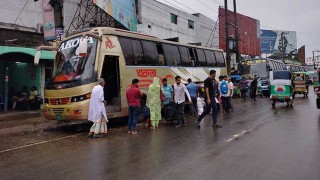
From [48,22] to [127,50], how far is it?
25.2 feet

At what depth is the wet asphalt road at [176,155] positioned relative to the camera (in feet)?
20.1

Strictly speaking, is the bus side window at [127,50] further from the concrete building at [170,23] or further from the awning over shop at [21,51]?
the concrete building at [170,23]

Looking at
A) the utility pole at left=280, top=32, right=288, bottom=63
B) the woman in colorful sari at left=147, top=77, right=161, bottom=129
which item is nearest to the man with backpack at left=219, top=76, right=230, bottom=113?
the woman in colorful sari at left=147, top=77, right=161, bottom=129

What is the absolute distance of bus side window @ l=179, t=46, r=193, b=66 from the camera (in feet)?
57.8

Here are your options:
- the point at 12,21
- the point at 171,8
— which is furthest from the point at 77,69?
the point at 171,8

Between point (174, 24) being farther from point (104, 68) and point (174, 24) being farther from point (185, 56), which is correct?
point (104, 68)

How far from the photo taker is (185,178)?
5.77 meters

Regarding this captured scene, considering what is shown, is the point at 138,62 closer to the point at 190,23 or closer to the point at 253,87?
the point at 253,87

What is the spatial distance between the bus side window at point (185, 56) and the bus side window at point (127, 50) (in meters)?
4.45

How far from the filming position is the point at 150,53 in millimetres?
14945

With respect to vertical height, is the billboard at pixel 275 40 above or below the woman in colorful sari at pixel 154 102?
above

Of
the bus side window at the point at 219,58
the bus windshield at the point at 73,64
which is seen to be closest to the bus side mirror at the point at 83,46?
the bus windshield at the point at 73,64

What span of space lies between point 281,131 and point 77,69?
686 centimetres

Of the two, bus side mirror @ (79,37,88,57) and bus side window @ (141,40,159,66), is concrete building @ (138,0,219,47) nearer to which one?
bus side window @ (141,40,159,66)
